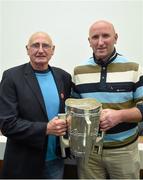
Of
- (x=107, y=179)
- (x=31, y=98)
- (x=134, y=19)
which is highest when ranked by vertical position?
(x=134, y=19)

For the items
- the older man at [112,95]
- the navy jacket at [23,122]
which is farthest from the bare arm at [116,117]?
the navy jacket at [23,122]

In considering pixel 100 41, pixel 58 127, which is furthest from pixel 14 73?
pixel 100 41

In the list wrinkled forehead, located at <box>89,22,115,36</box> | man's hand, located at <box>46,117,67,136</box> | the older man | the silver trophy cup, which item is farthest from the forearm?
wrinkled forehead, located at <box>89,22,115,36</box>

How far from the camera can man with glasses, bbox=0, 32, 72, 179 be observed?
140 cm

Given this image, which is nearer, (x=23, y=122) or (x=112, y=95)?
(x=23, y=122)

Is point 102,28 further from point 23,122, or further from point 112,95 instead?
point 23,122

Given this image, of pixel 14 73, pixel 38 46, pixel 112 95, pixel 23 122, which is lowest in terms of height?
pixel 23 122

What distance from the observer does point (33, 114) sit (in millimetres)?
1462

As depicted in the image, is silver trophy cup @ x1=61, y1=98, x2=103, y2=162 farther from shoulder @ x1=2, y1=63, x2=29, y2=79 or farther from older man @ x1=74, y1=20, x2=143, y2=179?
shoulder @ x1=2, y1=63, x2=29, y2=79

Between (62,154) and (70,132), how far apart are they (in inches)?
11.5

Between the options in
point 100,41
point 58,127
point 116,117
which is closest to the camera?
point 58,127

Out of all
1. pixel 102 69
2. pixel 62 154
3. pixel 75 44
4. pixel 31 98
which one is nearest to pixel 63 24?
pixel 75 44

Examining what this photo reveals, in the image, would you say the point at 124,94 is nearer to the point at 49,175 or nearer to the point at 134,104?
the point at 134,104

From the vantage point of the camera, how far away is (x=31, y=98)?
1.46 metres
